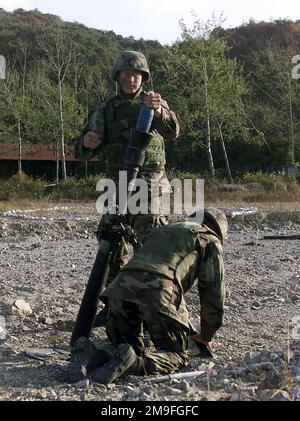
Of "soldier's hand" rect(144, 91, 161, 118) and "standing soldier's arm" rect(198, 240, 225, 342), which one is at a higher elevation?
"soldier's hand" rect(144, 91, 161, 118)

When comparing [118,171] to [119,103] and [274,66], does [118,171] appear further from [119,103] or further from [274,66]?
[274,66]

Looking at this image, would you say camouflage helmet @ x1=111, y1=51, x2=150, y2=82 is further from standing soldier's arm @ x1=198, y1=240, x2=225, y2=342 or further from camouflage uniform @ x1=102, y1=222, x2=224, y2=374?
standing soldier's arm @ x1=198, y1=240, x2=225, y2=342

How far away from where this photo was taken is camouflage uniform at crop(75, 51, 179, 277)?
4508 mm

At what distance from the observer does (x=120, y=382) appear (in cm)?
349

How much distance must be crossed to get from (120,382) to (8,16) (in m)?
74.1

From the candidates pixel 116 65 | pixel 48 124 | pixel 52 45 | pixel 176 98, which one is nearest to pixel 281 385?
pixel 116 65

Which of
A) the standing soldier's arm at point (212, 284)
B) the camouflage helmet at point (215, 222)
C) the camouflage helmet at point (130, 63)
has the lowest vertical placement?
the standing soldier's arm at point (212, 284)

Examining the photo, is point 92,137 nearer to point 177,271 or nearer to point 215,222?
point 215,222

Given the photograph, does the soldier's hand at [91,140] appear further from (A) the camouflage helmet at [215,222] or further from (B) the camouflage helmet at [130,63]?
(A) the camouflage helmet at [215,222]

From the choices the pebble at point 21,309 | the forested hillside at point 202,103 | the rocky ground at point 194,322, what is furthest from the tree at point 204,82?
the pebble at point 21,309

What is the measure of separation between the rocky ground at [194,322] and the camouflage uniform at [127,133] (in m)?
0.87

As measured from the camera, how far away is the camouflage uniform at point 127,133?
14.8ft

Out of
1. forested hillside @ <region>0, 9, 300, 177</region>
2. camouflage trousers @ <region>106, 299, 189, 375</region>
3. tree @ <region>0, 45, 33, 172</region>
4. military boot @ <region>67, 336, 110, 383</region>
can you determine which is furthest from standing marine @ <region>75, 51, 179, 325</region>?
tree @ <region>0, 45, 33, 172</region>

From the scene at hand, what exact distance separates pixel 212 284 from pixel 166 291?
0.37 metres
